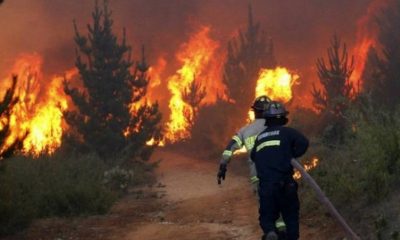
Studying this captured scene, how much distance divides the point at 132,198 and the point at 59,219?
501cm

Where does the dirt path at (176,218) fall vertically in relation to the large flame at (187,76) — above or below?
below

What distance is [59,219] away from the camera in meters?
9.84

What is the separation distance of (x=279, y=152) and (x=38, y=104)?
2526 centimetres

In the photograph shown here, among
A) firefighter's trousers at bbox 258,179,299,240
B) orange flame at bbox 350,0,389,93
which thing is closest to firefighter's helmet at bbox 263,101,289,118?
firefighter's trousers at bbox 258,179,299,240

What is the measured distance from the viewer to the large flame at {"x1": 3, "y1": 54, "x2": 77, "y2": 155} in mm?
24875

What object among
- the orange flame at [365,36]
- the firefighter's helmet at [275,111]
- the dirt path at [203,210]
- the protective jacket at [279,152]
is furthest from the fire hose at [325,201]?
the orange flame at [365,36]

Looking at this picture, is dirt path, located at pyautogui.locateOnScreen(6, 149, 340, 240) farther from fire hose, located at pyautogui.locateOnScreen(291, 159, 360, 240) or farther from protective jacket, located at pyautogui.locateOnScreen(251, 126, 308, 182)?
protective jacket, located at pyautogui.locateOnScreen(251, 126, 308, 182)

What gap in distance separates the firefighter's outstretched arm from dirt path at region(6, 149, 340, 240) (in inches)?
73.4

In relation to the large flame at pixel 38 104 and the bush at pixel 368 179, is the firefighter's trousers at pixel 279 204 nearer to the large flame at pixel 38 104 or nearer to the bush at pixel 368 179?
the bush at pixel 368 179

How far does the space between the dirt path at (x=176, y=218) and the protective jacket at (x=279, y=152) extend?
1961 millimetres

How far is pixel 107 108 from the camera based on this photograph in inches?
834

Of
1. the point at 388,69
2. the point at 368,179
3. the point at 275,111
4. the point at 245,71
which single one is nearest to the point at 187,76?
the point at 245,71

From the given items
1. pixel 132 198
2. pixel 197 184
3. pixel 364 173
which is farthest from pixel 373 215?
pixel 197 184

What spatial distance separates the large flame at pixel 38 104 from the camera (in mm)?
24875
